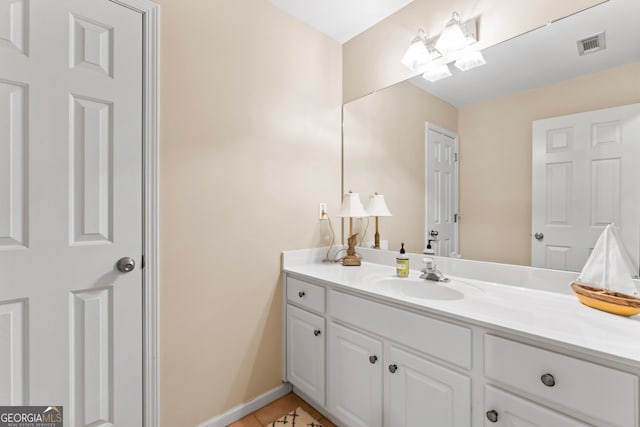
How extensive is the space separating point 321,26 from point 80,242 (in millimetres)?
1964

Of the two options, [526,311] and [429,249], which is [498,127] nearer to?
[429,249]

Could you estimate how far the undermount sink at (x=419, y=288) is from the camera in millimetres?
1429

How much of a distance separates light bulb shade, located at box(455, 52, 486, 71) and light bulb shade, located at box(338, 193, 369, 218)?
38.0 inches

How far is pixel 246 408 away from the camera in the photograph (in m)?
1.68

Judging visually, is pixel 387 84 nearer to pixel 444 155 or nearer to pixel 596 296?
pixel 444 155

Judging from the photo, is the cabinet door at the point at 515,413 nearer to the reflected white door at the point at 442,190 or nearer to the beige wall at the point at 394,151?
the reflected white door at the point at 442,190

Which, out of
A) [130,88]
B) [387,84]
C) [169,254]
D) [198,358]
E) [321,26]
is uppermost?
[321,26]

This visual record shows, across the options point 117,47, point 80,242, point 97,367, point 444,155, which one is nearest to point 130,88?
point 117,47

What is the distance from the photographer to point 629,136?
3.64 feet

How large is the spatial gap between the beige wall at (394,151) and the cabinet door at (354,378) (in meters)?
0.73

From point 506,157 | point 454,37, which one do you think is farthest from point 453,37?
point 506,157

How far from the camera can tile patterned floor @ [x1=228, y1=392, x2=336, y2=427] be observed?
5.29 feet

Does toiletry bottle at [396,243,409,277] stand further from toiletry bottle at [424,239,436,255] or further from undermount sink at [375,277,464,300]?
toiletry bottle at [424,239,436,255]

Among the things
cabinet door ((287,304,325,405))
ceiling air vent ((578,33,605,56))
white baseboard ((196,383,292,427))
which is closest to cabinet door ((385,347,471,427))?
cabinet door ((287,304,325,405))
